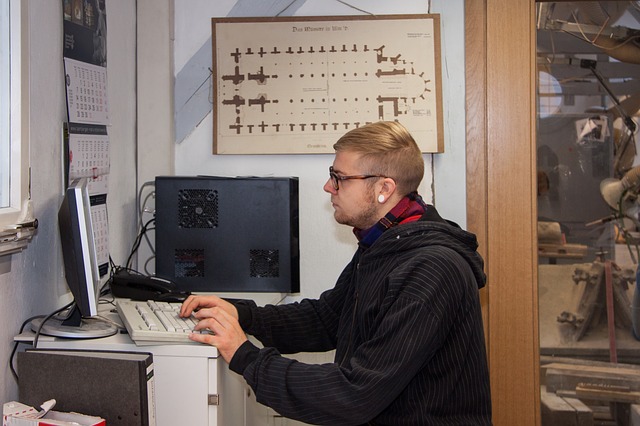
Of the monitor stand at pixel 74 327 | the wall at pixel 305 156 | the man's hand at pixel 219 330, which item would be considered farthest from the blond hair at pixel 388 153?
the wall at pixel 305 156

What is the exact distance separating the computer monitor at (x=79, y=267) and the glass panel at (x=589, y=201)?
163 cm

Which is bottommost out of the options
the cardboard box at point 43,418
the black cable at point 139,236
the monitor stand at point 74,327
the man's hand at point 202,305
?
the cardboard box at point 43,418

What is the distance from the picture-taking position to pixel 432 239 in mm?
1739

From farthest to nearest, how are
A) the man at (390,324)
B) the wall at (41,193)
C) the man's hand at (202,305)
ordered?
the man's hand at (202,305)
the wall at (41,193)
the man at (390,324)

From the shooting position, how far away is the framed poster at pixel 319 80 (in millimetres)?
2660

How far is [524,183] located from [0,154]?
169 cm

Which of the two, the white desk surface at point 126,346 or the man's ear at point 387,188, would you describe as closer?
the white desk surface at point 126,346

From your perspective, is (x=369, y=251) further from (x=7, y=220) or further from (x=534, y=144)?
(x=534, y=144)

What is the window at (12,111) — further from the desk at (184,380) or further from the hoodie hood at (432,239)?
the hoodie hood at (432,239)

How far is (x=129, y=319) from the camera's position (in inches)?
67.5

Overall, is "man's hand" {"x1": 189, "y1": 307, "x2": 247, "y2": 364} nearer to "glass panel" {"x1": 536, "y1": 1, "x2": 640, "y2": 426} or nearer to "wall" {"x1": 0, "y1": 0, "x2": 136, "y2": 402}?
"wall" {"x1": 0, "y1": 0, "x2": 136, "y2": 402}

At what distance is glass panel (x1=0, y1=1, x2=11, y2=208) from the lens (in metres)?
1.67

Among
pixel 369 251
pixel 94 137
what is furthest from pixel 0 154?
pixel 369 251

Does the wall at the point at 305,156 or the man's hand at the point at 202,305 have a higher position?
the wall at the point at 305,156
